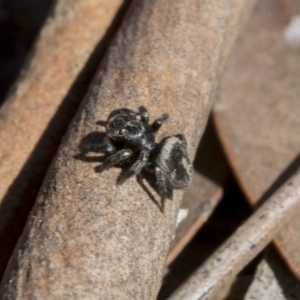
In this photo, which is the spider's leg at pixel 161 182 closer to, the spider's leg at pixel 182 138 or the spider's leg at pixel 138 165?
the spider's leg at pixel 138 165

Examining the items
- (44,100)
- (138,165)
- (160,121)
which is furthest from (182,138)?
(44,100)

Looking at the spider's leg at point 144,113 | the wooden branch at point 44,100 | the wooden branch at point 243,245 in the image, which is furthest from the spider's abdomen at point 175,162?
the wooden branch at point 44,100

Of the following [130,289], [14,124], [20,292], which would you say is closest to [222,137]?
[14,124]

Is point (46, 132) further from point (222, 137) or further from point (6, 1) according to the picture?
point (6, 1)

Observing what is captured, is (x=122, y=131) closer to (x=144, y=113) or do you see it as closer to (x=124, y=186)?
(x=144, y=113)

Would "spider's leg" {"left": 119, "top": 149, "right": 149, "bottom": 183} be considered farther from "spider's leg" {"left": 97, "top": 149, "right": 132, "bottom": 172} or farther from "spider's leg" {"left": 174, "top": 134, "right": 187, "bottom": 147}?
"spider's leg" {"left": 174, "top": 134, "right": 187, "bottom": 147}

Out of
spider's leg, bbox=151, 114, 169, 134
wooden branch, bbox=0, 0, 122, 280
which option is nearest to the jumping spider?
spider's leg, bbox=151, 114, 169, 134

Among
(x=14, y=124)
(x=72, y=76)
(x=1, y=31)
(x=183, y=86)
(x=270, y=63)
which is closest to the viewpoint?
(x=183, y=86)
